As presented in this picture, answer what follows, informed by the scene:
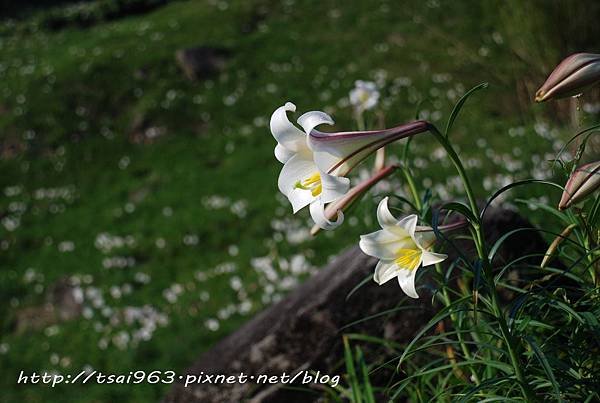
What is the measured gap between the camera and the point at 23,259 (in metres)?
8.99

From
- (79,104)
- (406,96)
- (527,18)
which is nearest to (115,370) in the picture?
(527,18)

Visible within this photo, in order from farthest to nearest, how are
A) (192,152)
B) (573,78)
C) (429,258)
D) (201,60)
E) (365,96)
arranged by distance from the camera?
(201,60) < (192,152) < (365,96) < (429,258) < (573,78)

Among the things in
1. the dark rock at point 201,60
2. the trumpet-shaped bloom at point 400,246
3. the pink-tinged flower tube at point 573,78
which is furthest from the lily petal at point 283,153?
the dark rock at point 201,60

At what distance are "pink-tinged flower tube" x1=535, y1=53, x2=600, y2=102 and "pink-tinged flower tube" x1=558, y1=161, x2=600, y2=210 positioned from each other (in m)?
0.18

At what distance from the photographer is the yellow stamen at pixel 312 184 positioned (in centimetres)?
169

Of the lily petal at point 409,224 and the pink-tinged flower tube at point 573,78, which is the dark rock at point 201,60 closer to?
the lily petal at point 409,224

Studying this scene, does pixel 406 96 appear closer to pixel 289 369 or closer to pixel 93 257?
pixel 93 257

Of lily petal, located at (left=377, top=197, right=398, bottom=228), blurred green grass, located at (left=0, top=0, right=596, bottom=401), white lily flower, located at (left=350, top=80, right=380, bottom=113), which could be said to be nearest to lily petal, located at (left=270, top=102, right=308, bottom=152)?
lily petal, located at (left=377, top=197, right=398, bottom=228)

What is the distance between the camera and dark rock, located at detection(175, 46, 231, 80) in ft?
43.0

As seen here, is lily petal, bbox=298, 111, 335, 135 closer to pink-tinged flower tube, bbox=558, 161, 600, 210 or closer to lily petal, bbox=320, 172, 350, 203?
lily petal, bbox=320, 172, 350, 203

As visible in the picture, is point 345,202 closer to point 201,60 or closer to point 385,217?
point 385,217

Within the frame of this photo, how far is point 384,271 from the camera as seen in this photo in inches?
70.1

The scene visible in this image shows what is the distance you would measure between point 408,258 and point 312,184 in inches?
12.0

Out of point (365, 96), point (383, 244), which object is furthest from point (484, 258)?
point (365, 96)
